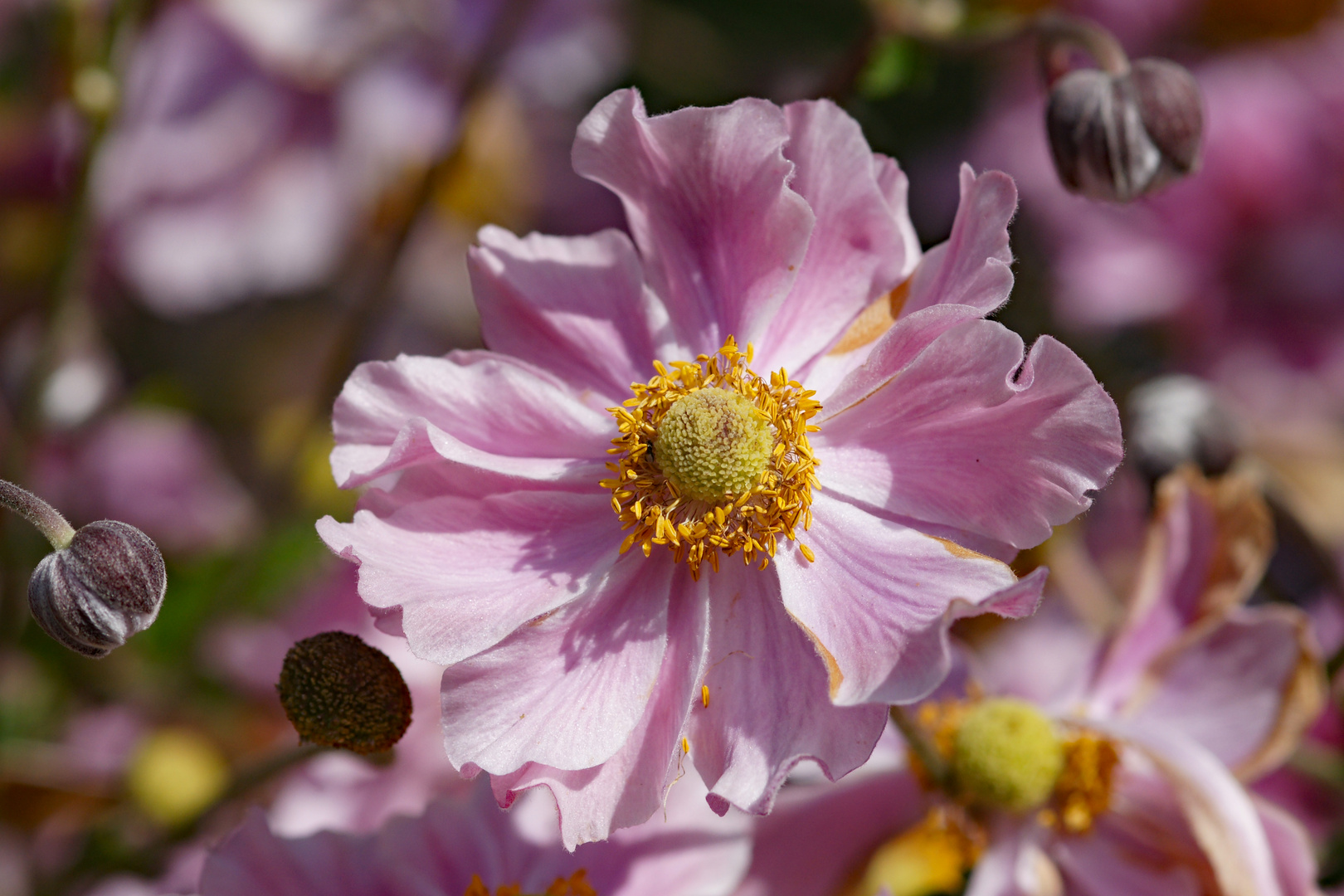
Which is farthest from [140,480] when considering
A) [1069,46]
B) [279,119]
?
[1069,46]

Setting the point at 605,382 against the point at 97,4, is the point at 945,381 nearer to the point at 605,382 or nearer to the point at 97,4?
the point at 605,382

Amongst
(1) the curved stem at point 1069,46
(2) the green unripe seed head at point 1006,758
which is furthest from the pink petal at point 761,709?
(1) the curved stem at point 1069,46

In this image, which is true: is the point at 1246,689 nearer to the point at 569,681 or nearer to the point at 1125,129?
the point at 1125,129

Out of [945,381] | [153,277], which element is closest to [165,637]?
[153,277]

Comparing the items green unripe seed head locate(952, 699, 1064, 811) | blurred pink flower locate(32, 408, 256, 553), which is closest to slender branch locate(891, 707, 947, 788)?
green unripe seed head locate(952, 699, 1064, 811)

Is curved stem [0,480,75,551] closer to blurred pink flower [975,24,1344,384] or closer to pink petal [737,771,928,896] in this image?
pink petal [737,771,928,896]

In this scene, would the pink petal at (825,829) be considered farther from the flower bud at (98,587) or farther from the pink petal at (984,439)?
the flower bud at (98,587)

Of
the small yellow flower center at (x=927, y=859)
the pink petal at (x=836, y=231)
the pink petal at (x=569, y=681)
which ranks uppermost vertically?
the pink petal at (x=836, y=231)
